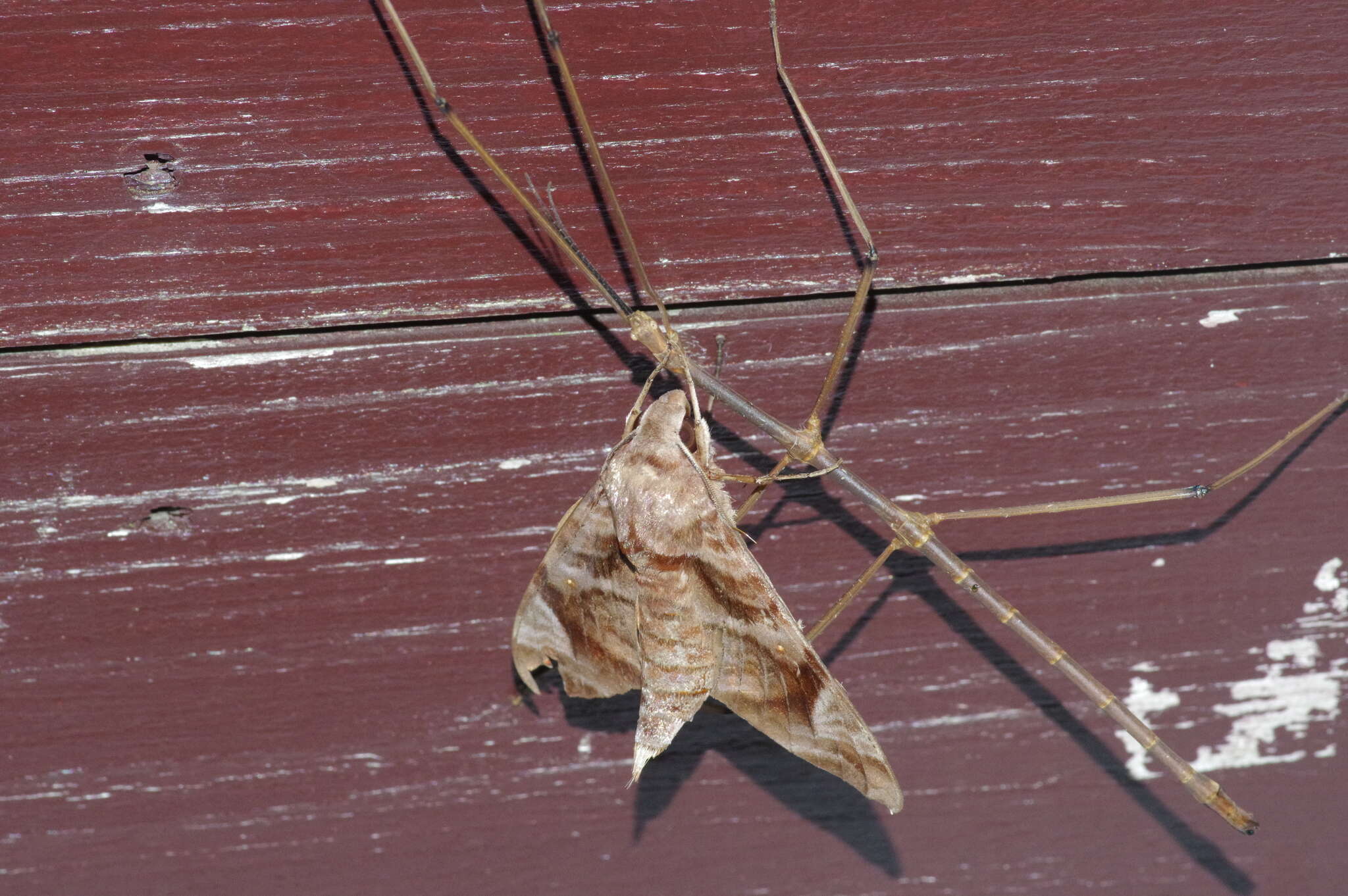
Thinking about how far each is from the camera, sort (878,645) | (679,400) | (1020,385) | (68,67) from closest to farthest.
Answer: (68,67)
(679,400)
(1020,385)
(878,645)

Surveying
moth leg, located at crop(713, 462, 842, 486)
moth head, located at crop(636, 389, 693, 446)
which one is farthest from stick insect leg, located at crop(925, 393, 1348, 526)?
moth head, located at crop(636, 389, 693, 446)

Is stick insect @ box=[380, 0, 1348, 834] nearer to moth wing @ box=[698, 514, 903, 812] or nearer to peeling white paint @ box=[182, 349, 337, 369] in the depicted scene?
moth wing @ box=[698, 514, 903, 812]

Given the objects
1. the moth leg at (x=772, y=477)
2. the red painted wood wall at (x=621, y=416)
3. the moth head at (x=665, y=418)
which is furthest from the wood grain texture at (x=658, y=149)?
the moth leg at (x=772, y=477)

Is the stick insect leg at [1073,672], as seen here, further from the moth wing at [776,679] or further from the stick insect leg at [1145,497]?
the moth wing at [776,679]

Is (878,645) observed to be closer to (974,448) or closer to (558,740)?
(974,448)

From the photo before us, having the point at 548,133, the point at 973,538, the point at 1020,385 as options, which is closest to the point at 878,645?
the point at 973,538

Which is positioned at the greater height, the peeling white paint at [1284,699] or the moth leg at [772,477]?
the peeling white paint at [1284,699]

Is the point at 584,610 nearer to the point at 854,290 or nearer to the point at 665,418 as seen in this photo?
the point at 665,418
